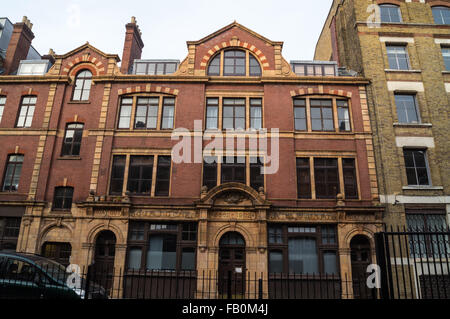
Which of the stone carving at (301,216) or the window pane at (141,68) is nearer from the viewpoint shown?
the stone carving at (301,216)

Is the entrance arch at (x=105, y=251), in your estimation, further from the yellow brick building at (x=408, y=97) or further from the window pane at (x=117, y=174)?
the yellow brick building at (x=408, y=97)

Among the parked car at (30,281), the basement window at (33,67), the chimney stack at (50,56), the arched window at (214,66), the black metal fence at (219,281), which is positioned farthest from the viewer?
the chimney stack at (50,56)

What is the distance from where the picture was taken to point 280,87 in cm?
1953

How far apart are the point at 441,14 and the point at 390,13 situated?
3.53m

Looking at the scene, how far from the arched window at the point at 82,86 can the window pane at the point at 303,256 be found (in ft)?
52.7

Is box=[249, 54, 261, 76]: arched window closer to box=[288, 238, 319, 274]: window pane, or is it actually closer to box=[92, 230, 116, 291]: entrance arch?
box=[288, 238, 319, 274]: window pane

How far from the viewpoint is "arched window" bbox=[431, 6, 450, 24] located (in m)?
21.1

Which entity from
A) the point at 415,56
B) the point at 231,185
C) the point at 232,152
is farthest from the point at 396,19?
the point at 231,185

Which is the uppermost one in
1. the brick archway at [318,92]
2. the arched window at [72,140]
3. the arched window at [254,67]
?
the arched window at [254,67]

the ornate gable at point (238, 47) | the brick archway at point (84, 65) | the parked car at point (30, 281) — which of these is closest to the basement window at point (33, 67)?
the brick archway at point (84, 65)

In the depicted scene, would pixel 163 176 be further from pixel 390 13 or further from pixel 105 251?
pixel 390 13

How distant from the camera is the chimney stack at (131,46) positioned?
21734 mm

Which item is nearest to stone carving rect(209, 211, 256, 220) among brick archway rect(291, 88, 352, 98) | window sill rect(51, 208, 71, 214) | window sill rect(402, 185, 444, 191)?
brick archway rect(291, 88, 352, 98)
